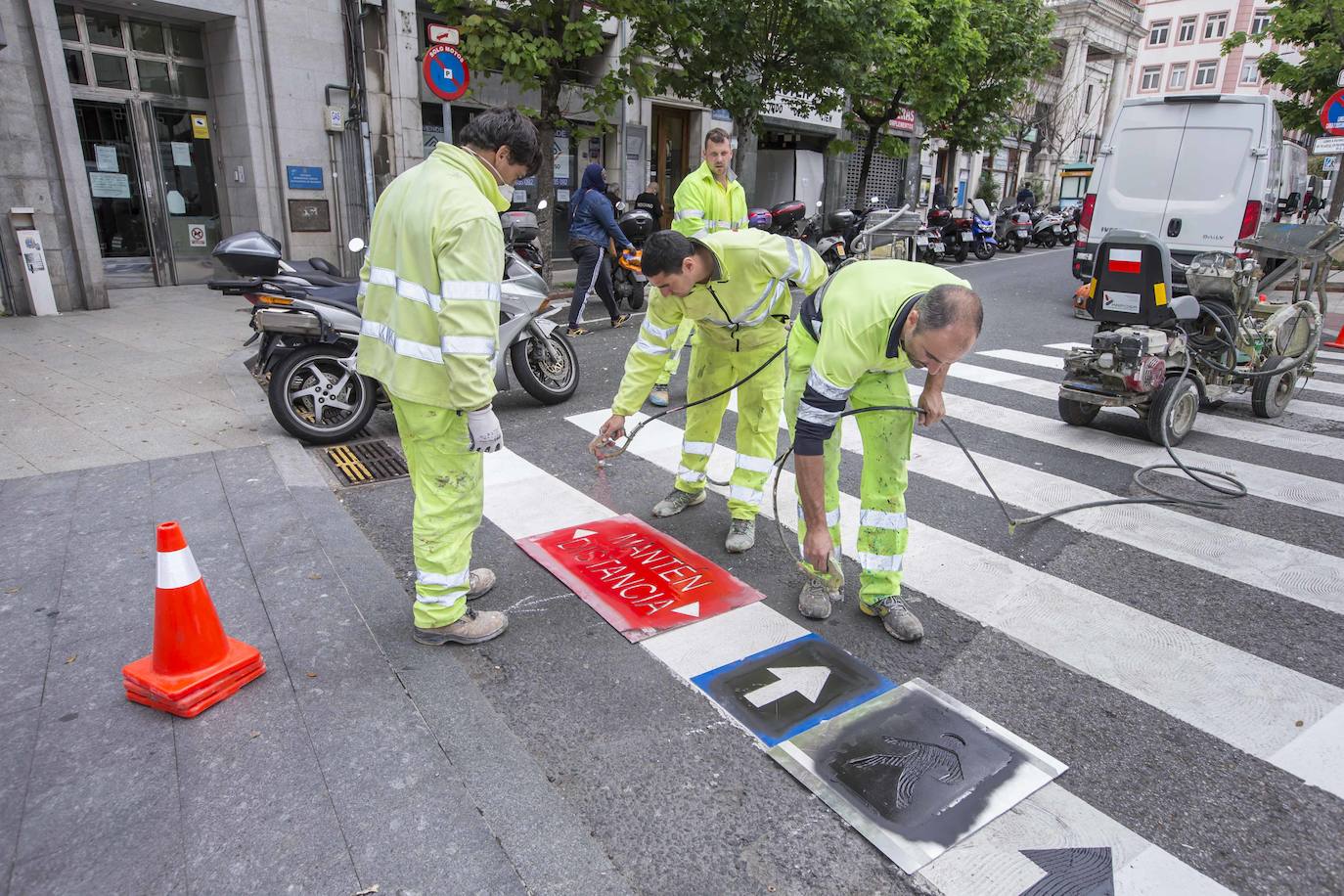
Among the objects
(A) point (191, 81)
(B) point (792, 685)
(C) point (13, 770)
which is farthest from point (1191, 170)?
(A) point (191, 81)

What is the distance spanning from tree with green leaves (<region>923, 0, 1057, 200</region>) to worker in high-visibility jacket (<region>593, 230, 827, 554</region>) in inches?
756

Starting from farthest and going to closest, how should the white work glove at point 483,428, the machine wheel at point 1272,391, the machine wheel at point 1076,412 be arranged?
the machine wheel at point 1272,391
the machine wheel at point 1076,412
the white work glove at point 483,428

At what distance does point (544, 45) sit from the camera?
33.2 ft

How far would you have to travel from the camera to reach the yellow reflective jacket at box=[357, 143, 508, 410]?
2.77 meters

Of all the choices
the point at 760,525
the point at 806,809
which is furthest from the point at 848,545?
the point at 806,809

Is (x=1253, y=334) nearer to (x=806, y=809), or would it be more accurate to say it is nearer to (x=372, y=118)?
(x=806, y=809)

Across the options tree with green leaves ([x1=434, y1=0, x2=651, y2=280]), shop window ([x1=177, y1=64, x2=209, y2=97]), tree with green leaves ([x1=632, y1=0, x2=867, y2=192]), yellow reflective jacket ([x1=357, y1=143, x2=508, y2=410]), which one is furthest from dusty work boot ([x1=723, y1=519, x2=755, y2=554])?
shop window ([x1=177, y1=64, x2=209, y2=97])

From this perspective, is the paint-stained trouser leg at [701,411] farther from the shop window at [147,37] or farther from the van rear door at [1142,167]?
the shop window at [147,37]

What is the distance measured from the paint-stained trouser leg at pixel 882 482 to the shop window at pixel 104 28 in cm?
1211

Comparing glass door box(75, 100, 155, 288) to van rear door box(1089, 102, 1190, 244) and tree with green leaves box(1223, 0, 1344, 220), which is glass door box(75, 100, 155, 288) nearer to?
van rear door box(1089, 102, 1190, 244)

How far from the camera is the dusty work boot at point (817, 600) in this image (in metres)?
3.48

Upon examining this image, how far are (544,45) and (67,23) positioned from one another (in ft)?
20.0

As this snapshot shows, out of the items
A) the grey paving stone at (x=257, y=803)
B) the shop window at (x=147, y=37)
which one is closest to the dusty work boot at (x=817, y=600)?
the grey paving stone at (x=257, y=803)

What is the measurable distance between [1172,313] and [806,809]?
16.0 ft
